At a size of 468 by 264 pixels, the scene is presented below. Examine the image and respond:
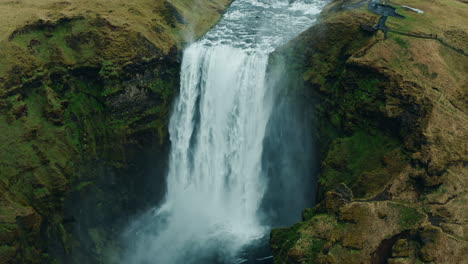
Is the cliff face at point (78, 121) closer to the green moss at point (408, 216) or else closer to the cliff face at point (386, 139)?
the cliff face at point (386, 139)

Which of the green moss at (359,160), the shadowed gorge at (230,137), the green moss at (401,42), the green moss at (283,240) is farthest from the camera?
the green moss at (401,42)

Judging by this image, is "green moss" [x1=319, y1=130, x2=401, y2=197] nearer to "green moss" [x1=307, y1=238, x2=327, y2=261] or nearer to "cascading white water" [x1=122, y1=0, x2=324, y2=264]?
"green moss" [x1=307, y1=238, x2=327, y2=261]

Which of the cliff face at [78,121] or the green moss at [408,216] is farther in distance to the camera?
the cliff face at [78,121]

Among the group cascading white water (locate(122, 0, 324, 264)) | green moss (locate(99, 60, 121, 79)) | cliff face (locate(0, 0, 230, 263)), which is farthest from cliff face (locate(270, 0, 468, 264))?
green moss (locate(99, 60, 121, 79))

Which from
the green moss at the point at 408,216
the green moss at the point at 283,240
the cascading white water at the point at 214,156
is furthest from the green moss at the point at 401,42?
the green moss at the point at 283,240

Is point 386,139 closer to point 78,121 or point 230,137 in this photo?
point 230,137

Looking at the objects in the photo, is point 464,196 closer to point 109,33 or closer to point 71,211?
point 71,211

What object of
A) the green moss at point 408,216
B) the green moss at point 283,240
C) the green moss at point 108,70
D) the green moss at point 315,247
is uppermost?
the green moss at point 108,70
